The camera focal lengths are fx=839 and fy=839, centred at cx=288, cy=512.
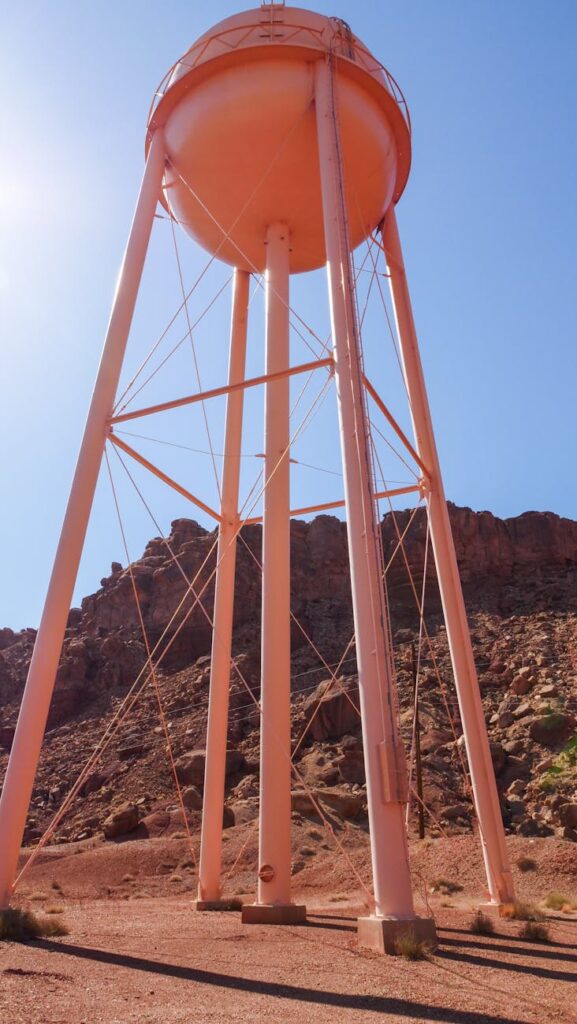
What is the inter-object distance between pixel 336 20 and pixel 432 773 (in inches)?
1032

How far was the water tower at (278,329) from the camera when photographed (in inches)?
372

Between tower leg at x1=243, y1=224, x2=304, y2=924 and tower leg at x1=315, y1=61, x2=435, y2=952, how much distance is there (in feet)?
7.44

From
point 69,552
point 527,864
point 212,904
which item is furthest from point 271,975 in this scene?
point 527,864

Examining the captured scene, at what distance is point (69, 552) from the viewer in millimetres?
10320

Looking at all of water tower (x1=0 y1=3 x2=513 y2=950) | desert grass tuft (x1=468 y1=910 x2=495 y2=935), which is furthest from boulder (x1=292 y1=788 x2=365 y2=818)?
desert grass tuft (x1=468 y1=910 x2=495 y2=935)

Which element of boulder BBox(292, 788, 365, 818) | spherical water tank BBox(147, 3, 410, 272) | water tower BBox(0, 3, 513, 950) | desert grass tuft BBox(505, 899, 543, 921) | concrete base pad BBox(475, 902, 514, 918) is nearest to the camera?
water tower BBox(0, 3, 513, 950)

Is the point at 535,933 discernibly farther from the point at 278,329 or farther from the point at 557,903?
the point at 278,329

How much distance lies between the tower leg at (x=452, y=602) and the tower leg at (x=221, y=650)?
314 centimetres

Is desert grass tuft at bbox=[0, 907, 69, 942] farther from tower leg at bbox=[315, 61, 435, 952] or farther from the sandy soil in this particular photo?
tower leg at bbox=[315, 61, 435, 952]

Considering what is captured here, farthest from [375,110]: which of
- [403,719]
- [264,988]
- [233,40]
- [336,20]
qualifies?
[403,719]

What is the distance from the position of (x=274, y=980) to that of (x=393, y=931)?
1.39 metres

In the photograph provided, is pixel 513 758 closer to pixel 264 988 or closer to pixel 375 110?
pixel 375 110

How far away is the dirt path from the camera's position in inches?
205

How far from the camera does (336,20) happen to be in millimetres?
12789
